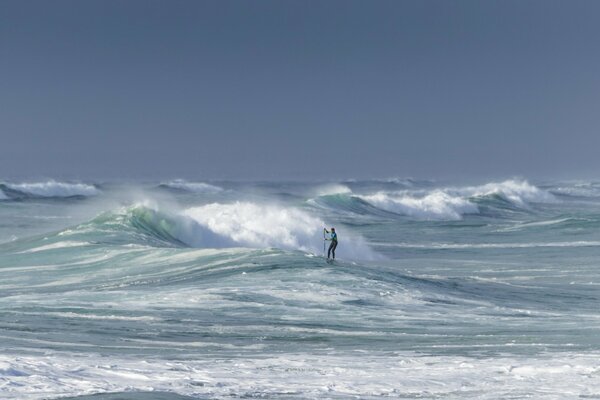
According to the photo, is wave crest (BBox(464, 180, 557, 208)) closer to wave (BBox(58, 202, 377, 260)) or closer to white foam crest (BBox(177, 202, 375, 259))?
wave (BBox(58, 202, 377, 260))

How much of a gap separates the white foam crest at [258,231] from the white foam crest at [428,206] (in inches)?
908

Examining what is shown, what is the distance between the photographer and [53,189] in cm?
10144

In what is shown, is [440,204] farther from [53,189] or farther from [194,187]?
[194,187]

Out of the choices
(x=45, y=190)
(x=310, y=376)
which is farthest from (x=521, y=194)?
(x=310, y=376)

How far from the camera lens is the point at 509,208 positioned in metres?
76.9

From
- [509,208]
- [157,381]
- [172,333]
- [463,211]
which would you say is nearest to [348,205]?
[463,211]

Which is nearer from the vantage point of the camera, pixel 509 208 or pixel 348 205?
pixel 348 205

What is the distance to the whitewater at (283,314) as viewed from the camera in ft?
43.3

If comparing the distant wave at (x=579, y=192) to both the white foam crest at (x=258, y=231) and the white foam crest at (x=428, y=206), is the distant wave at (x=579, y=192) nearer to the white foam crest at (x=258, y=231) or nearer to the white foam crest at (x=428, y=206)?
the white foam crest at (x=428, y=206)

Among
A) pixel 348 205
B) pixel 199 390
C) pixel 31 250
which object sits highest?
pixel 348 205

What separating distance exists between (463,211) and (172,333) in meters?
54.7

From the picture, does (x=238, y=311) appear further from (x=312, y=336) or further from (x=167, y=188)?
(x=167, y=188)

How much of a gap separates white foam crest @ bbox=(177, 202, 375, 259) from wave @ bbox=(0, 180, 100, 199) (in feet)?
158

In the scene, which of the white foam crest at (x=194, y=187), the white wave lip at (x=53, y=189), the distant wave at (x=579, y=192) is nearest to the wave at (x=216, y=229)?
the white wave lip at (x=53, y=189)
